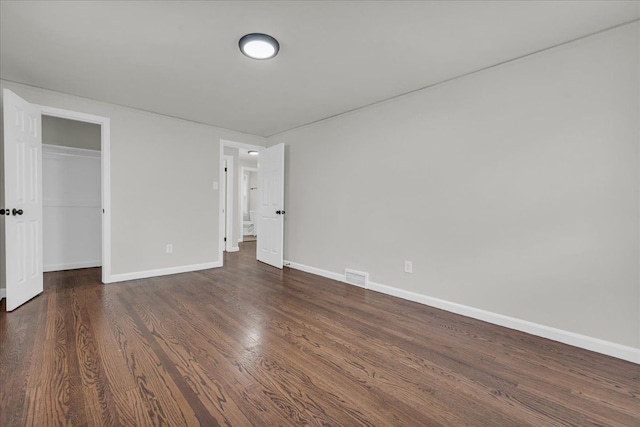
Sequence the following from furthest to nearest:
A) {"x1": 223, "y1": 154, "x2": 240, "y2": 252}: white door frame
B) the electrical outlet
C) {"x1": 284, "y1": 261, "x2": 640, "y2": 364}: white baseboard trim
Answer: {"x1": 223, "y1": 154, "x2": 240, "y2": 252}: white door frame, the electrical outlet, {"x1": 284, "y1": 261, "x2": 640, "y2": 364}: white baseboard trim

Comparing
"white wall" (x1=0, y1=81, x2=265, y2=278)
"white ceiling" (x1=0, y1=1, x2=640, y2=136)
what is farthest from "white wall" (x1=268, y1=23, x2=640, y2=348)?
"white wall" (x1=0, y1=81, x2=265, y2=278)

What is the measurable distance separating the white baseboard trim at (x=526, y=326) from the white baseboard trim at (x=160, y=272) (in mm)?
2725

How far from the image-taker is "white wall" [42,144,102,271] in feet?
14.4

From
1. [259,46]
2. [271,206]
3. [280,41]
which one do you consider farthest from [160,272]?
[280,41]

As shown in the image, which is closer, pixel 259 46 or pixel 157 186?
pixel 259 46

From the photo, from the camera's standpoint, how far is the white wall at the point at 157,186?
3.74 m

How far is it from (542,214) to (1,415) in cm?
365

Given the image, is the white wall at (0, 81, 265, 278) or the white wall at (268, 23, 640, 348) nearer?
the white wall at (268, 23, 640, 348)

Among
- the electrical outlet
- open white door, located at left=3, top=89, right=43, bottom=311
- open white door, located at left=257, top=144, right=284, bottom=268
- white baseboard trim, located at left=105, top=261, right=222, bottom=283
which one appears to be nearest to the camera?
open white door, located at left=3, top=89, right=43, bottom=311

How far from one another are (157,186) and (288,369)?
345cm

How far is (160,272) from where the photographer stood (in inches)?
163

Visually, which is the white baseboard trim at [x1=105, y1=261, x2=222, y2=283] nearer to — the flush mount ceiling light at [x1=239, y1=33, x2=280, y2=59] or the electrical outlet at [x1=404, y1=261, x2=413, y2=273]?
the electrical outlet at [x1=404, y1=261, x2=413, y2=273]

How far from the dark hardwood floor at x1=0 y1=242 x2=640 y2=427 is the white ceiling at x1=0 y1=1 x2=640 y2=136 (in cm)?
234

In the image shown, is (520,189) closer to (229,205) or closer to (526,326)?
(526,326)
